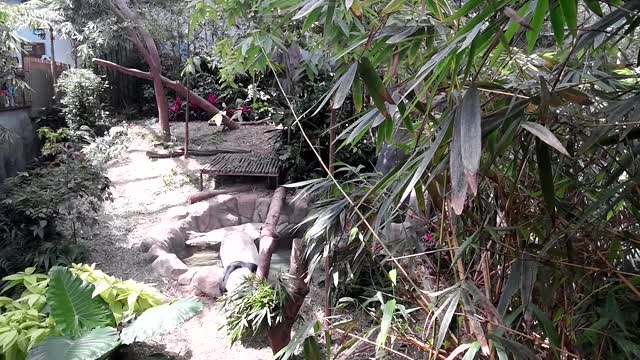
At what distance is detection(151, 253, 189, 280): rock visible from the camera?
419 cm

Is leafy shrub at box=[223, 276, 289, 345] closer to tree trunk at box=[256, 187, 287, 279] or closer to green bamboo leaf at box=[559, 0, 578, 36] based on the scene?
tree trunk at box=[256, 187, 287, 279]

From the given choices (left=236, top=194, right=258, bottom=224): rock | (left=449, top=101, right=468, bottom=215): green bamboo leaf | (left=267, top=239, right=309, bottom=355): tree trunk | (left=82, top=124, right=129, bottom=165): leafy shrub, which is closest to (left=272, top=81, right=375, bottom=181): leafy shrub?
(left=236, top=194, right=258, bottom=224): rock

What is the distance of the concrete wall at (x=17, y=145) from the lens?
5.56 meters

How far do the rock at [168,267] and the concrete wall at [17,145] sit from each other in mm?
2280

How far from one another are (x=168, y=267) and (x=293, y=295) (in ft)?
5.88

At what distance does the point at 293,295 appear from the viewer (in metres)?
2.80

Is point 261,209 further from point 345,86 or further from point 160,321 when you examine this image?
point 345,86

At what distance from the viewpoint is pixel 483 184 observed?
1515mm

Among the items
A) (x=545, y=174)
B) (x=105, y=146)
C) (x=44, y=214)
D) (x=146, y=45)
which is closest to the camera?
(x=545, y=174)

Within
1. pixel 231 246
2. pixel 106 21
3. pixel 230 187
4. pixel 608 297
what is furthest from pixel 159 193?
pixel 608 297

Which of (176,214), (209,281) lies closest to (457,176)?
(209,281)

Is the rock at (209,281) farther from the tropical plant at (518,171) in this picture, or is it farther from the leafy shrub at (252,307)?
the tropical plant at (518,171)

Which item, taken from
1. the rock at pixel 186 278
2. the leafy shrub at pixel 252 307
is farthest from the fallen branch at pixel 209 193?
the leafy shrub at pixel 252 307

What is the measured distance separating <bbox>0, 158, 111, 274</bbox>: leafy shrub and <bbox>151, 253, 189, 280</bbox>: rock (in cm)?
61
